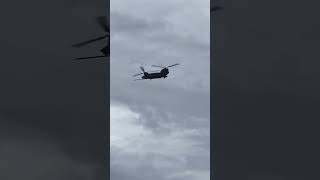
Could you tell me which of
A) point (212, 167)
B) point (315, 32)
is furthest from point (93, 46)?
point (315, 32)

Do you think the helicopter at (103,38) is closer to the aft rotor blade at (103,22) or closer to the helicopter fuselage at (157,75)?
the aft rotor blade at (103,22)

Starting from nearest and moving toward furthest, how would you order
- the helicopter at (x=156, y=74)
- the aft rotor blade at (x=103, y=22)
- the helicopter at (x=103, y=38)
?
the helicopter at (x=103, y=38)
the aft rotor blade at (x=103, y=22)
the helicopter at (x=156, y=74)

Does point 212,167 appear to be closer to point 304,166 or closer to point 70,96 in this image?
point 304,166

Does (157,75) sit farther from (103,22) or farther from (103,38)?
(103,22)

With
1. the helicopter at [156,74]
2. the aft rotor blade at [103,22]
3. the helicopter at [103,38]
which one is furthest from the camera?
the helicopter at [156,74]

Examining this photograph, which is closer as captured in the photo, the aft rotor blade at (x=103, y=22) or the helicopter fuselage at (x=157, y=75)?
the aft rotor blade at (x=103, y=22)

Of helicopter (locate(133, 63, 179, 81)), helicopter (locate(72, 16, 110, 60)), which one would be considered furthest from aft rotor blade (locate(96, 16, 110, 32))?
helicopter (locate(133, 63, 179, 81))

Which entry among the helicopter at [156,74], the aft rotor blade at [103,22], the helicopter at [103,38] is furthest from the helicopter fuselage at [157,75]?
the helicopter at [103,38]

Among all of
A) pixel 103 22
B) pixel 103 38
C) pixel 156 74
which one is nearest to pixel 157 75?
pixel 156 74

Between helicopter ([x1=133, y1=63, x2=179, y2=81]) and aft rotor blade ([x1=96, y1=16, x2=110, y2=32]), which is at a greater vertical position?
aft rotor blade ([x1=96, y1=16, x2=110, y2=32])

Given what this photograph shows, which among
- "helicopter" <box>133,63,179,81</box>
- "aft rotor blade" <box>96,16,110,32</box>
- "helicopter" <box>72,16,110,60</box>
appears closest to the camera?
"helicopter" <box>72,16,110,60</box>

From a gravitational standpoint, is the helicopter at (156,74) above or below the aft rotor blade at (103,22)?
below

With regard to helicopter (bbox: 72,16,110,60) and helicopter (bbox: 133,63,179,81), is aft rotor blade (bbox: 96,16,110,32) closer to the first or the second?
helicopter (bbox: 72,16,110,60)

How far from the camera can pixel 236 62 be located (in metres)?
120
